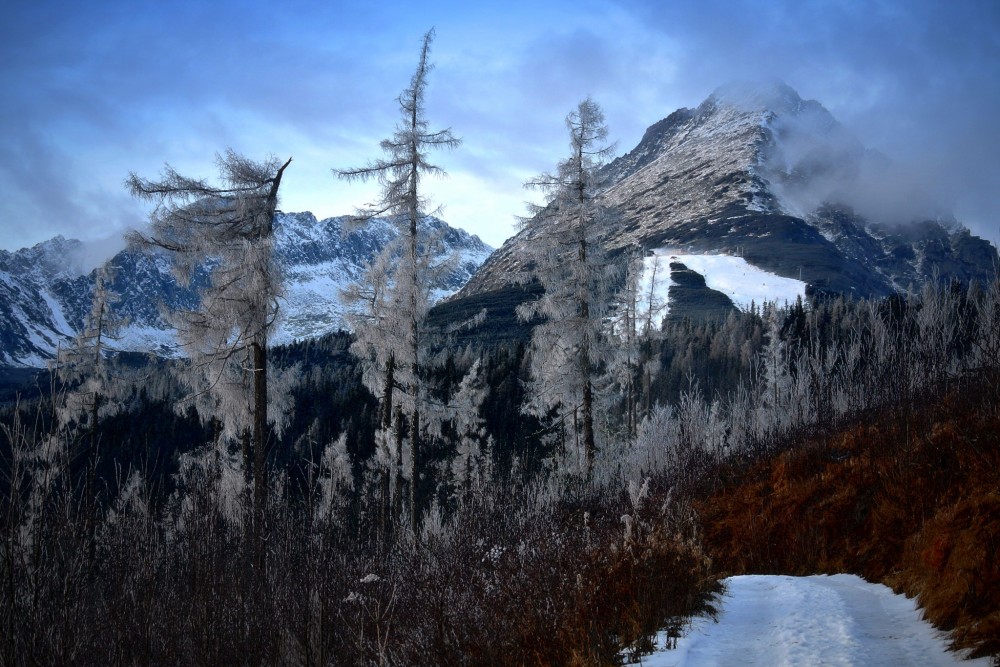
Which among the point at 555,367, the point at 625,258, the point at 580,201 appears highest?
the point at 580,201

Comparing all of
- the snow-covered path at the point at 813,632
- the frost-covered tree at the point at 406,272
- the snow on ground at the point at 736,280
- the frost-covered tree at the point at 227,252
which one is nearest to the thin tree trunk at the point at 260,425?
the frost-covered tree at the point at 227,252

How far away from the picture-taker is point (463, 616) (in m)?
4.68

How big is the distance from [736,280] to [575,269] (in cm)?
13993

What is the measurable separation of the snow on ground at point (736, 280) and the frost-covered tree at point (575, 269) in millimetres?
104158

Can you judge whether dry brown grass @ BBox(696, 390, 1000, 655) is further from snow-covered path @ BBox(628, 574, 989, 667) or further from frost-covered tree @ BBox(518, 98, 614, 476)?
frost-covered tree @ BBox(518, 98, 614, 476)

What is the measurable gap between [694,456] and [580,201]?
7.63m

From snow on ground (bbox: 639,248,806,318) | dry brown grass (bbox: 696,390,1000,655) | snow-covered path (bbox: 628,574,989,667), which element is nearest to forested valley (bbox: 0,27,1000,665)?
dry brown grass (bbox: 696,390,1000,655)

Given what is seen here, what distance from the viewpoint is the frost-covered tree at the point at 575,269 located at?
1591 centimetres

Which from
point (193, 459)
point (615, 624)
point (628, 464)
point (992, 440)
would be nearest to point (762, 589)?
point (615, 624)

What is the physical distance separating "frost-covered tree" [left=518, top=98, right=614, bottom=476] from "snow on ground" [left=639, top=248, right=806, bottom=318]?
104158 millimetres

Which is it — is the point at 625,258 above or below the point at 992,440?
above

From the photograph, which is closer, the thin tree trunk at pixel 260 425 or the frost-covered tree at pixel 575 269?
the thin tree trunk at pixel 260 425

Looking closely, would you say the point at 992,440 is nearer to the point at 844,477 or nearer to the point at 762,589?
the point at 844,477

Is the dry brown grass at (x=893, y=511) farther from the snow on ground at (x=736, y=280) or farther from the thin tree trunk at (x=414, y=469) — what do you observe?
the snow on ground at (x=736, y=280)
